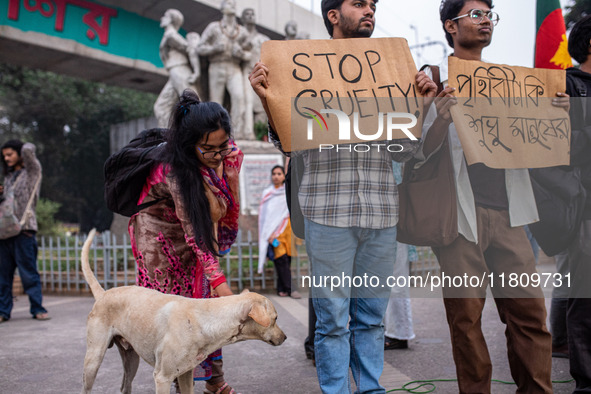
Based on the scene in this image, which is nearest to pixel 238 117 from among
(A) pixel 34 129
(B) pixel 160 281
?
(B) pixel 160 281

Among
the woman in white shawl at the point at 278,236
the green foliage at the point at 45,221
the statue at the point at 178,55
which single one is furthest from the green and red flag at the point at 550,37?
the green foliage at the point at 45,221

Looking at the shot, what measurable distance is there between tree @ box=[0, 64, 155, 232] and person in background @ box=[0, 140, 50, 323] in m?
15.4

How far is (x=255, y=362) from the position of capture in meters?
4.26

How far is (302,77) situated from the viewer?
107 inches

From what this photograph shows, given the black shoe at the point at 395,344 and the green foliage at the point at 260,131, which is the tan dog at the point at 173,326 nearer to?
the black shoe at the point at 395,344

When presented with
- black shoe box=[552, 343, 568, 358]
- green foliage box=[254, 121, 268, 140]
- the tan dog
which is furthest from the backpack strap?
green foliage box=[254, 121, 268, 140]

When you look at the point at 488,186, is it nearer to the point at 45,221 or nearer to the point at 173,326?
the point at 173,326

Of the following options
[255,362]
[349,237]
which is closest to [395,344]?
[255,362]

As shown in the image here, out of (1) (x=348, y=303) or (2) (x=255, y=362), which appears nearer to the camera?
(1) (x=348, y=303)

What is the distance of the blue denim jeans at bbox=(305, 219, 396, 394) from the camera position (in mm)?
2635

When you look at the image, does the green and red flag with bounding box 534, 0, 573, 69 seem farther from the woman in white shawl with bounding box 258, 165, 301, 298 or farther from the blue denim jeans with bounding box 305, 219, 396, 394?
the woman in white shawl with bounding box 258, 165, 301, 298

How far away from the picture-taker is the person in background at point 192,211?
279 centimetres

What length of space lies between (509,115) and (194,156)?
1.73 meters

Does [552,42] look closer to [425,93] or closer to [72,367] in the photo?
[425,93]
